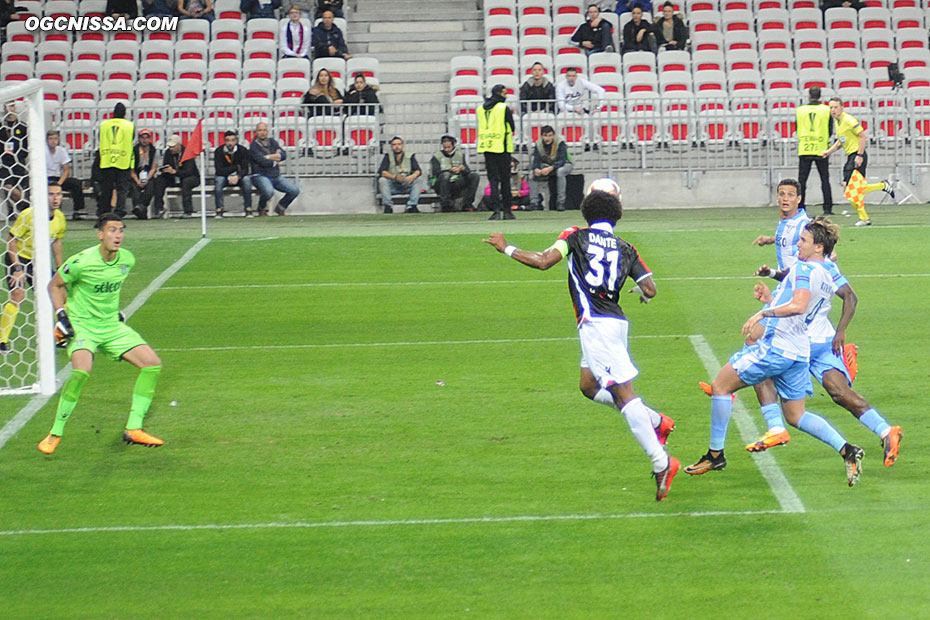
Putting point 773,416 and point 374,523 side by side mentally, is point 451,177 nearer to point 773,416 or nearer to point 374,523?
point 773,416

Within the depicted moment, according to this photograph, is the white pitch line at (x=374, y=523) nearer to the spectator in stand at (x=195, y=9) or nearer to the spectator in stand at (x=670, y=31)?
the spectator in stand at (x=670, y=31)

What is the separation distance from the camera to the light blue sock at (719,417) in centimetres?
823

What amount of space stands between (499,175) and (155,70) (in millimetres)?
9512

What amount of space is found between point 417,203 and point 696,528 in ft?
61.2

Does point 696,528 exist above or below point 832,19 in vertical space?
below

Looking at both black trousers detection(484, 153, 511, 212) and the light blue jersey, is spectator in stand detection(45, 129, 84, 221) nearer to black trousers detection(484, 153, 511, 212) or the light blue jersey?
black trousers detection(484, 153, 511, 212)

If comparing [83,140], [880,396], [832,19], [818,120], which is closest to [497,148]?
[818,120]

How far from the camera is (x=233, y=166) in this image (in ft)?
81.6

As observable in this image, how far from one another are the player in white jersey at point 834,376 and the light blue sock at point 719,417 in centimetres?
27

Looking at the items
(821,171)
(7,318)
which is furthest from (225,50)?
(7,318)

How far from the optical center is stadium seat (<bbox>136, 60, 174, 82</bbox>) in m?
28.8

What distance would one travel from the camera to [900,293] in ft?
50.4

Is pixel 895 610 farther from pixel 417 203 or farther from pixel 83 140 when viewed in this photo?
pixel 83 140

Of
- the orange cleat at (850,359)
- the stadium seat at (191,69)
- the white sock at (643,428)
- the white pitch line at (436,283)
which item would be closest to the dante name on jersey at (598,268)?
the white sock at (643,428)
